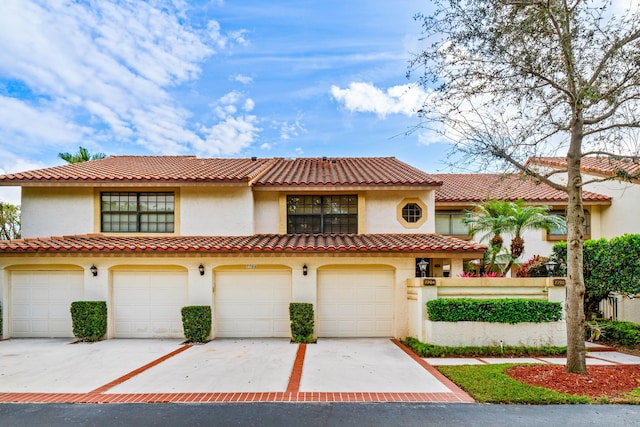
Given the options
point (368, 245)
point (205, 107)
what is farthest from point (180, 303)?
point (205, 107)

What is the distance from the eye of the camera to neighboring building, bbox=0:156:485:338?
12344mm

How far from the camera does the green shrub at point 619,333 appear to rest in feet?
37.1

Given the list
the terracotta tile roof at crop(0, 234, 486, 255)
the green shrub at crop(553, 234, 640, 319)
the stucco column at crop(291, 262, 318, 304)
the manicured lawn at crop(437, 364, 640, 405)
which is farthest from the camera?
the stucco column at crop(291, 262, 318, 304)

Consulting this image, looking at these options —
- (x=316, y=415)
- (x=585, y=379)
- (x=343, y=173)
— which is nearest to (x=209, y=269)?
(x=343, y=173)

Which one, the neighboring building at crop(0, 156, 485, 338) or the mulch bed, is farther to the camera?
the neighboring building at crop(0, 156, 485, 338)

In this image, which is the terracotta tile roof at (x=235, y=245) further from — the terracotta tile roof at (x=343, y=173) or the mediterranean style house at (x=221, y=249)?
the terracotta tile roof at (x=343, y=173)

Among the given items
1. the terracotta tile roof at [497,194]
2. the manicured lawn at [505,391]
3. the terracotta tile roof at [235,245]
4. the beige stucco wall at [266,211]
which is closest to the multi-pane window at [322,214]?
the beige stucco wall at [266,211]

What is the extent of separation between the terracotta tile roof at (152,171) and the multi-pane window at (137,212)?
0.83 m

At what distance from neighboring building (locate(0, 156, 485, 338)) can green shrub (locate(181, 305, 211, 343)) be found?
514 mm

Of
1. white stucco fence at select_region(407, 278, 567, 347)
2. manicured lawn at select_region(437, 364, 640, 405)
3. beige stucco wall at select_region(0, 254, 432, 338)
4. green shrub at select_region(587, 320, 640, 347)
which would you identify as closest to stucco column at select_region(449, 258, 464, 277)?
beige stucco wall at select_region(0, 254, 432, 338)

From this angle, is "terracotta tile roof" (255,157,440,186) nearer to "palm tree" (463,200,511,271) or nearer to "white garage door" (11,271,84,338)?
"palm tree" (463,200,511,271)

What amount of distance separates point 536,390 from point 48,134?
76.6ft

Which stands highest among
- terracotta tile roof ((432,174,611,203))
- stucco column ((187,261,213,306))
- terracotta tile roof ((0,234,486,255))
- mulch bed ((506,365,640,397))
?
terracotta tile roof ((432,174,611,203))

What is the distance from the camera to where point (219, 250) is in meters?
11.9
